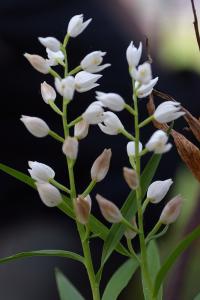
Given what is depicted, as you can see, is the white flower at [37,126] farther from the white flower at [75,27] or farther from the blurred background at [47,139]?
the blurred background at [47,139]

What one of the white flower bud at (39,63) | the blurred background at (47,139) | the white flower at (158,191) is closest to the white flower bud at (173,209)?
the white flower at (158,191)

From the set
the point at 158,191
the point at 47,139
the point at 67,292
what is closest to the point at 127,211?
the point at 158,191

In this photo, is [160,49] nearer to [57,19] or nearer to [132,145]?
[57,19]

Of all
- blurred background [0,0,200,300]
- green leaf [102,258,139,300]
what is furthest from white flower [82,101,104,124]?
blurred background [0,0,200,300]

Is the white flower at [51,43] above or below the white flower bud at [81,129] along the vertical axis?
above

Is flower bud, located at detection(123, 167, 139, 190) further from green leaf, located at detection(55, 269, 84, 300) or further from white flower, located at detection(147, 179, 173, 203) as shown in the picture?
green leaf, located at detection(55, 269, 84, 300)

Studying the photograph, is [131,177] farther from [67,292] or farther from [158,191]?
[67,292]
